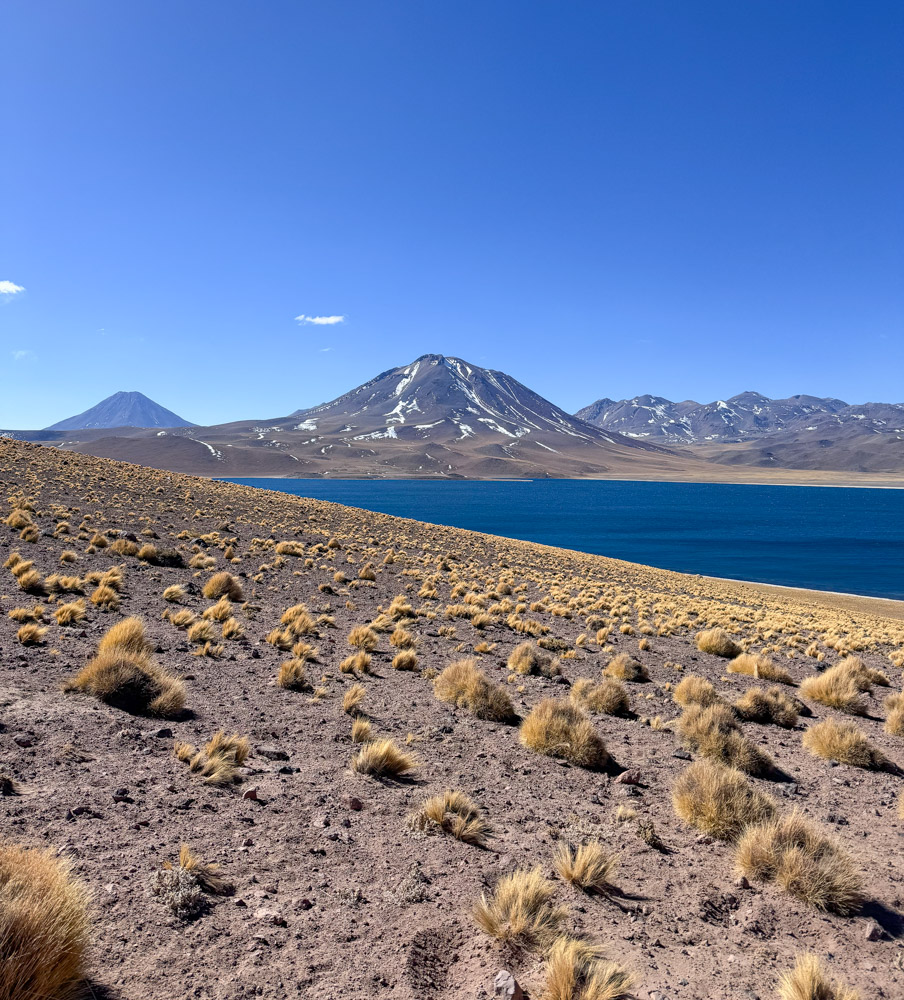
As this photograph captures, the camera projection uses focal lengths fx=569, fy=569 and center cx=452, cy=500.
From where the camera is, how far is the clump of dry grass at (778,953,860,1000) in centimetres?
357

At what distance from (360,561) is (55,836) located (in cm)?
1824

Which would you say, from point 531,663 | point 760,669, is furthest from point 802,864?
point 760,669

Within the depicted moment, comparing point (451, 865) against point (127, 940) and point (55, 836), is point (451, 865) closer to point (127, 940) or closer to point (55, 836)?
point (127, 940)

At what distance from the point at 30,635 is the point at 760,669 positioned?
14523mm

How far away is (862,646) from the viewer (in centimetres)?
1881

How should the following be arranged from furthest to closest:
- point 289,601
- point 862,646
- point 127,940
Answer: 1. point 862,646
2. point 289,601
3. point 127,940

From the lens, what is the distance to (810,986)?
3580mm

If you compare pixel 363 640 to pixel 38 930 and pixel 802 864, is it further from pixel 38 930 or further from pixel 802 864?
pixel 38 930

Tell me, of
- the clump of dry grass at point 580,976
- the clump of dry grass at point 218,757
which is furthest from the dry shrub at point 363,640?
the clump of dry grass at point 580,976

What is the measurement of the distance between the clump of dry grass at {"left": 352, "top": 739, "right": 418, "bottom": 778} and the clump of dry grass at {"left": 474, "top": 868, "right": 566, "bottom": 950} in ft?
7.62

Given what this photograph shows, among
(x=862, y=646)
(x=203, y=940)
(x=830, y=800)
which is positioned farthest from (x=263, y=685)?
(x=862, y=646)

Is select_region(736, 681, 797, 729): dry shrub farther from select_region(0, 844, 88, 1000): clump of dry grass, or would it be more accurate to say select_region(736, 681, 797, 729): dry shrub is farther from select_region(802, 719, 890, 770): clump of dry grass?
select_region(0, 844, 88, 1000): clump of dry grass

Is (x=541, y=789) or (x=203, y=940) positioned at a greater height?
(x=203, y=940)

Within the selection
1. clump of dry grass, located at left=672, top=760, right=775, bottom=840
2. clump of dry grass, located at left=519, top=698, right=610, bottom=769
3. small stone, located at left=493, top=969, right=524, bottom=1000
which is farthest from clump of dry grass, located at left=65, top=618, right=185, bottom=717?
clump of dry grass, located at left=672, top=760, right=775, bottom=840
